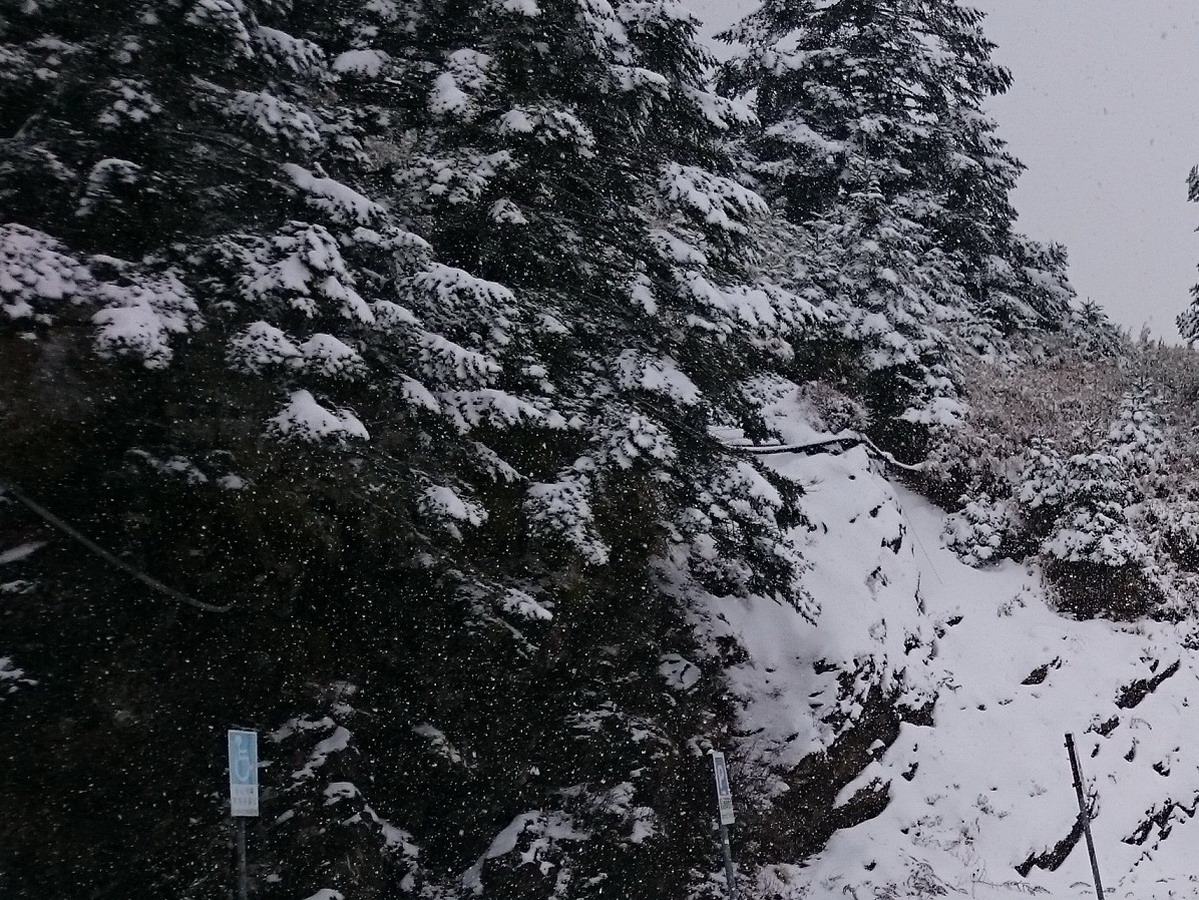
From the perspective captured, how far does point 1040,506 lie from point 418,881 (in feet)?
40.1

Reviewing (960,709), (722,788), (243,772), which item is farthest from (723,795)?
(960,709)

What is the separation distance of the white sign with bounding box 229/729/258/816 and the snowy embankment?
6.80 m

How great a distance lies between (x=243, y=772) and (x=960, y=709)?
→ 10.7m

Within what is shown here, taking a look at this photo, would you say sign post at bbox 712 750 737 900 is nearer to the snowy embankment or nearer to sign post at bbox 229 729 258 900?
the snowy embankment

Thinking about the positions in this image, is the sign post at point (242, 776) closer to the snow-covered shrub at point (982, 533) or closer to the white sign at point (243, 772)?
the white sign at point (243, 772)

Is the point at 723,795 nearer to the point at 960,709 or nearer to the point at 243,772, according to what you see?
the point at 243,772

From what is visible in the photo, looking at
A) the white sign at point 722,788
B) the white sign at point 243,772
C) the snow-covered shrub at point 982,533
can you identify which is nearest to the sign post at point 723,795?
the white sign at point 722,788

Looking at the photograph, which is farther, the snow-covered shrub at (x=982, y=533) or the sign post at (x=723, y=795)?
the snow-covered shrub at (x=982, y=533)

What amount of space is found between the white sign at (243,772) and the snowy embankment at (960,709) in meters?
6.80

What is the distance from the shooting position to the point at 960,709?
13883mm

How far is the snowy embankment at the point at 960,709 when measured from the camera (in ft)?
39.4

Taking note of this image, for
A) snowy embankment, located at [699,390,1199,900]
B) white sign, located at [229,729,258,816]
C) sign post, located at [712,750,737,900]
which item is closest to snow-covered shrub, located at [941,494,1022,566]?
snowy embankment, located at [699,390,1199,900]

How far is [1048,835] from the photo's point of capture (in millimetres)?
12570

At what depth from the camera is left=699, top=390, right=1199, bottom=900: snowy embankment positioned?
1200 centimetres
